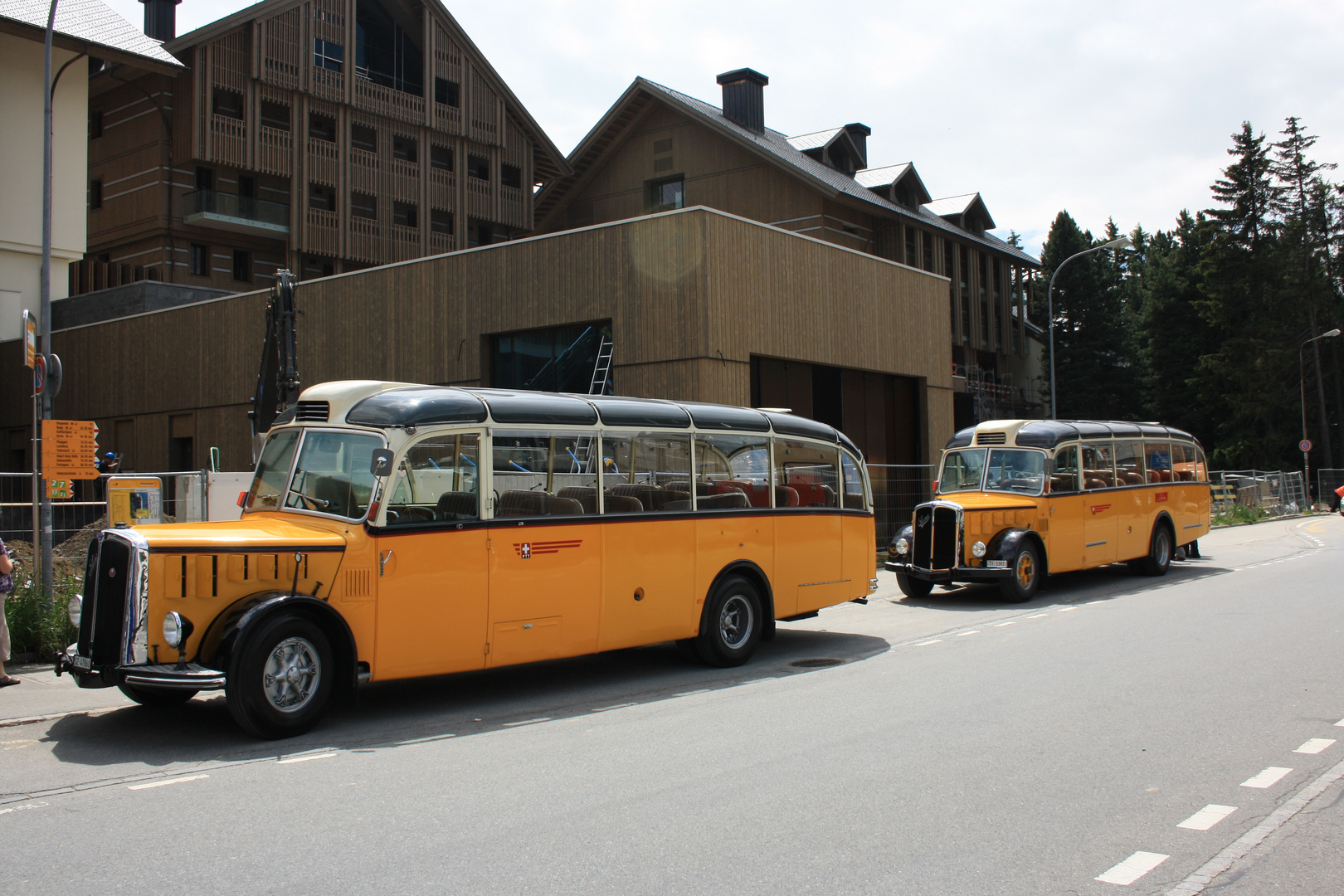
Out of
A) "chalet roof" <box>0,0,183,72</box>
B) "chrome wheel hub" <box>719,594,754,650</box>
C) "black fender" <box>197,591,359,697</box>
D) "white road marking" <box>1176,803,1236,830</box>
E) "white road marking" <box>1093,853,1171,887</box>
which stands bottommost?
"white road marking" <box>1176,803,1236,830</box>

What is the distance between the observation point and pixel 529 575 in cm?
841

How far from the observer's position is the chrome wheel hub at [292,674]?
6965mm

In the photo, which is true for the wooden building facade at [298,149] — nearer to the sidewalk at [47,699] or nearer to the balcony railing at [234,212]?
the balcony railing at [234,212]

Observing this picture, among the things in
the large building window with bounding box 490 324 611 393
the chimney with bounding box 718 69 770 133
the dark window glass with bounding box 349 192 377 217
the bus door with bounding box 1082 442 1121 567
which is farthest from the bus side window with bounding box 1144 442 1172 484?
the dark window glass with bounding box 349 192 377 217

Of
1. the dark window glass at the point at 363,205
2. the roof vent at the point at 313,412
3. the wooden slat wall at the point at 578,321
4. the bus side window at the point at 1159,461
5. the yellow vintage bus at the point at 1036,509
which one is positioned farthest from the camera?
the dark window glass at the point at 363,205

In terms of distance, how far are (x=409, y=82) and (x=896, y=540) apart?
3379cm

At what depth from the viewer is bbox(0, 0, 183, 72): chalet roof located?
88.6 feet

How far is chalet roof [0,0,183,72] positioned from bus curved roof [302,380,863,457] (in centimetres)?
2466

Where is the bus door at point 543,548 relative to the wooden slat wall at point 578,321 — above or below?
below

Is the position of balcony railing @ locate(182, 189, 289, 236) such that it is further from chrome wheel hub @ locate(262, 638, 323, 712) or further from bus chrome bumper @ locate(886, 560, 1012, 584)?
chrome wheel hub @ locate(262, 638, 323, 712)

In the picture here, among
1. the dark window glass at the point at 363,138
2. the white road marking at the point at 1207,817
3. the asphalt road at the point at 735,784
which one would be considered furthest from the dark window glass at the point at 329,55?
the white road marking at the point at 1207,817

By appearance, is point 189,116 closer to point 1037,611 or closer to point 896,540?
point 896,540

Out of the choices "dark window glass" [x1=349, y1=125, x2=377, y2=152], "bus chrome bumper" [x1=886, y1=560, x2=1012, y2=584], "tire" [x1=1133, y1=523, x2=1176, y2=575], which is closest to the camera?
"bus chrome bumper" [x1=886, y1=560, x2=1012, y2=584]

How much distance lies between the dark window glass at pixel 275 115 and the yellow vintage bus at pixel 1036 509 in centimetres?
3021
